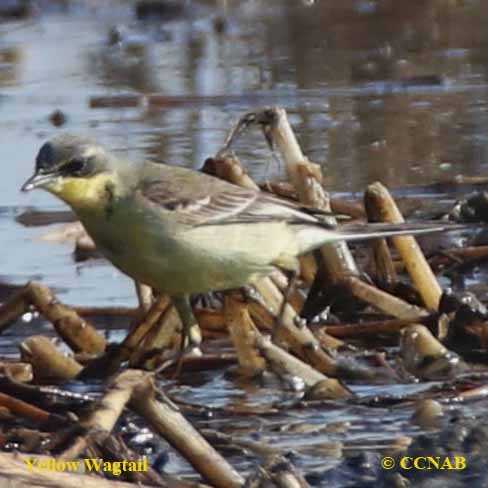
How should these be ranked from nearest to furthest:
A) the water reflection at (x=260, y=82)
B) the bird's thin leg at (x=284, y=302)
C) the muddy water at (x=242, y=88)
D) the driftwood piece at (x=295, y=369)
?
the driftwood piece at (x=295, y=369), the bird's thin leg at (x=284, y=302), the muddy water at (x=242, y=88), the water reflection at (x=260, y=82)

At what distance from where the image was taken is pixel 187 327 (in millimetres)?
6289

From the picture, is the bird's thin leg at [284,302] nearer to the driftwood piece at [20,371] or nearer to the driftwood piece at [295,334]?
the driftwood piece at [295,334]

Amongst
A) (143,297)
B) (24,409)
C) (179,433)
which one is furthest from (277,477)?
(143,297)

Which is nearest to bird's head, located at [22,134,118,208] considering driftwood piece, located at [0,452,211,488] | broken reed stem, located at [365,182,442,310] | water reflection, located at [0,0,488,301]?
broken reed stem, located at [365,182,442,310]

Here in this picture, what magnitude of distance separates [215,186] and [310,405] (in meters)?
0.85

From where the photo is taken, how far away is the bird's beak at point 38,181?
5785 mm

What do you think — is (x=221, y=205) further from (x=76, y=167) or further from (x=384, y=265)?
(x=384, y=265)

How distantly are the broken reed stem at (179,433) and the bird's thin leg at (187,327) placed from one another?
1.27 m

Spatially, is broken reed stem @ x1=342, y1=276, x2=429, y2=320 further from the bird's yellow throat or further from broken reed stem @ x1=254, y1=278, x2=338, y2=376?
the bird's yellow throat

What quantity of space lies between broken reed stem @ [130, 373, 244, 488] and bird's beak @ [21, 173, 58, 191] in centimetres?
108

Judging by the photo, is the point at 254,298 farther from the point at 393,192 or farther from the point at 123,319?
the point at 393,192

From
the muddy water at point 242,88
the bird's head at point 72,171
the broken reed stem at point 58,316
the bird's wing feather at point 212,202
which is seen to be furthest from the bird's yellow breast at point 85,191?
the muddy water at point 242,88

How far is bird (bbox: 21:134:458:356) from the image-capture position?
591 cm

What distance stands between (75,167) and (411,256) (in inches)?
58.3
